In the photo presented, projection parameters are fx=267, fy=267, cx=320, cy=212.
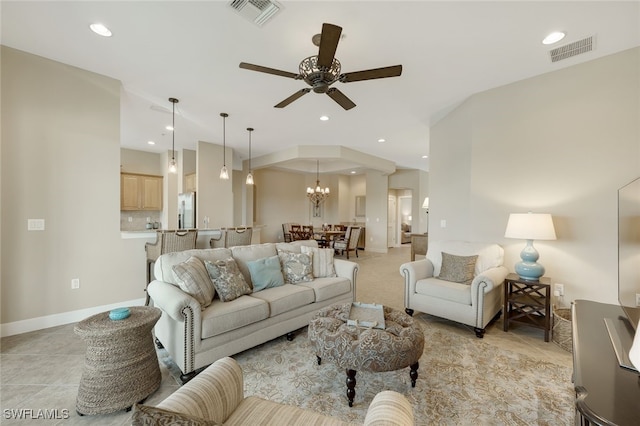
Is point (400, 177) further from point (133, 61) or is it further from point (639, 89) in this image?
point (133, 61)

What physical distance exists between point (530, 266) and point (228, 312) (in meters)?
3.19

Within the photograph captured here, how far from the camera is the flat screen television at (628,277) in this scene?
1376mm

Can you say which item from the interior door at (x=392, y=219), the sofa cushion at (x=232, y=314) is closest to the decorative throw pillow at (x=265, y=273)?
the sofa cushion at (x=232, y=314)

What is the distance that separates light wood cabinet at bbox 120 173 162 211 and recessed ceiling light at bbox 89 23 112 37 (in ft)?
16.5

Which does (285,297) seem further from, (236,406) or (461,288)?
(461,288)

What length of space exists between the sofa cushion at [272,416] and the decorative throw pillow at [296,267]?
1934mm

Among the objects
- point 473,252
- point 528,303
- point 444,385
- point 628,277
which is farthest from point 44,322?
point 528,303

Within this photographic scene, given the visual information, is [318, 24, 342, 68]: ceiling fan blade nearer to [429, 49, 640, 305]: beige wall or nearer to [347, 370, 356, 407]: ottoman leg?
[347, 370, 356, 407]: ottoman leg

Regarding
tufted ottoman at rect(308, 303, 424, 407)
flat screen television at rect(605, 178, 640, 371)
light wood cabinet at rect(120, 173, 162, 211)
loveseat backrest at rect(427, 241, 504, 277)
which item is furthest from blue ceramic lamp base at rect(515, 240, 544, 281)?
light wood cabinet at rect(120, 173, 162, 211)

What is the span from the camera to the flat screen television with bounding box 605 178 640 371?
54.2 inches

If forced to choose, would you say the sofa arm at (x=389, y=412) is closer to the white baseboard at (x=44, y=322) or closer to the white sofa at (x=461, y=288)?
the white sofa at (x=461, y=288)

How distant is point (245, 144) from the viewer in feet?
21.0

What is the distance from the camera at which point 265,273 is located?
9.64 feet

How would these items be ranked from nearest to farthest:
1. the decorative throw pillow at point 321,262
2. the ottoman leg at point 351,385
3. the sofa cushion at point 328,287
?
the ottoman leg at point 351,385 → the sofa cushion at point 328,287 → the decorative throw pillow at point 321,262
